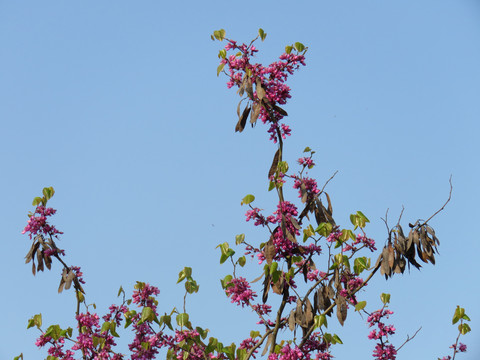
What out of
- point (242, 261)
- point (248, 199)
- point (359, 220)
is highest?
point (248, 199)

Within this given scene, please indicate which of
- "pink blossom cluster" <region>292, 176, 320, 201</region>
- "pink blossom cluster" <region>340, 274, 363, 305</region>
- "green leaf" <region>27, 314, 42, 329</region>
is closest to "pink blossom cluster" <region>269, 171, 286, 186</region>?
"pink blossom cluster" <region>292, 176, 320, 201</region>

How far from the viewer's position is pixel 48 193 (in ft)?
A: 20.7

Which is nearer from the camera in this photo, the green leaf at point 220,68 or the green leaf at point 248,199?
the green leaf at point 248,199

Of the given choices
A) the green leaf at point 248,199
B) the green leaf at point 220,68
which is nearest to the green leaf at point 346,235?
the green leaf at point 248,199

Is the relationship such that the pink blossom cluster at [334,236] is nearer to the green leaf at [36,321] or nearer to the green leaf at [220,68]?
the green leaf at [220,68]

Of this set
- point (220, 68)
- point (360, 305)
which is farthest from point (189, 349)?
point (220, 68)

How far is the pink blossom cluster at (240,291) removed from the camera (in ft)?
19.2

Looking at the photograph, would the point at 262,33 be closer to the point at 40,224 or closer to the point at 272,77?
the point at 272,77

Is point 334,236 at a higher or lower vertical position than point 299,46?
lower

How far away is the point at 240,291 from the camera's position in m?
5.88

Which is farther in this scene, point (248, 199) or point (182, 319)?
point (248, 199)

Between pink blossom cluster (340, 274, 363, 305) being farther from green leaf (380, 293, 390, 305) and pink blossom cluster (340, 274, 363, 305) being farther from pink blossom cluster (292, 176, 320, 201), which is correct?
pink blossom cluster (292, 176, 320, 201)

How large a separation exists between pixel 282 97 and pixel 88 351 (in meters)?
3.16

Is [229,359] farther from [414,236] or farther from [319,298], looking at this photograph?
[414,236]
